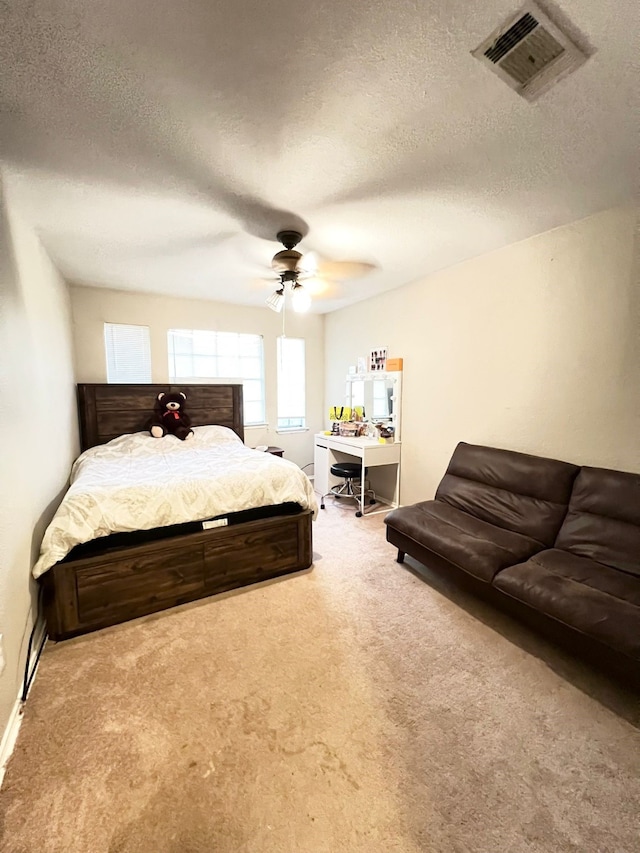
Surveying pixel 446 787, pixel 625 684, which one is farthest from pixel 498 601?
pixel 446 787

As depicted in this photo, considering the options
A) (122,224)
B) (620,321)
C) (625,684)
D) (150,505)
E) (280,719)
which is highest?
(122,224)

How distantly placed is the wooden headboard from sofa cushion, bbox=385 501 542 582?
8.37 ft

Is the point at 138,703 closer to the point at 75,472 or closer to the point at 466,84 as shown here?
the point at 75,472

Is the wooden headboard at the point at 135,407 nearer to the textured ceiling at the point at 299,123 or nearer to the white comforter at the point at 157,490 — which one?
the white comforter at the point at 157,490

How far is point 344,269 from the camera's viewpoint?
10.1ft

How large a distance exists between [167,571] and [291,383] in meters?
3.24

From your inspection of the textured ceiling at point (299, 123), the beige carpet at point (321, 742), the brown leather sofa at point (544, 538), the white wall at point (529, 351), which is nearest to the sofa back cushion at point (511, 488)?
Result: the brown leather sofa at point (544, 538)

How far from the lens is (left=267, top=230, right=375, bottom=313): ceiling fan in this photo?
2.39m

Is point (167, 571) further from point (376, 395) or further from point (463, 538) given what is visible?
→ point (376, 395)

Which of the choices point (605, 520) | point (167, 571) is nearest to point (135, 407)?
point (167, 571)

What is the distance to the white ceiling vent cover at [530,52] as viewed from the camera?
41.0 inches

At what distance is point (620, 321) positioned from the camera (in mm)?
2119

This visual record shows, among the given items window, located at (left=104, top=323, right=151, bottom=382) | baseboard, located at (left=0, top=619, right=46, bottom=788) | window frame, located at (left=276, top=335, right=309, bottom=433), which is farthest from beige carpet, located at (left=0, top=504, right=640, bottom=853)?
window frame, located at (left=276, top=335, right=309, bottom=433)

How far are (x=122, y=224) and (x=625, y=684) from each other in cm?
359
